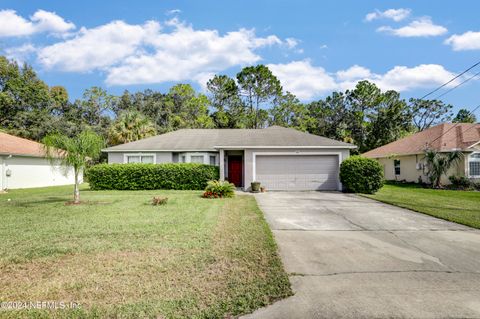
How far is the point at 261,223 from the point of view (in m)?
7.36

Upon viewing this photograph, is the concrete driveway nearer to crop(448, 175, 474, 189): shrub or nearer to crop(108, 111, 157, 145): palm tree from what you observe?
crop(448, 175, 474, 189): shrub

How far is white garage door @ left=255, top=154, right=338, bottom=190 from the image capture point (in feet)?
54.5

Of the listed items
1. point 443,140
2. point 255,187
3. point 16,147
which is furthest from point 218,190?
point 443,140

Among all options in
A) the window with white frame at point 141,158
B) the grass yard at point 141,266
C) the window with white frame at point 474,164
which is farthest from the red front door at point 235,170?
the window with white frame at point 474,164

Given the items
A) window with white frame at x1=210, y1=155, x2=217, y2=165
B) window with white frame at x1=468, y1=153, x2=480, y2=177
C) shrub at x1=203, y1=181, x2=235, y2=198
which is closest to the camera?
shrub at x1=203, y1=181, x2=235, y2=198

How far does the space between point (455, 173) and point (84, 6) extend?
75.8 ft

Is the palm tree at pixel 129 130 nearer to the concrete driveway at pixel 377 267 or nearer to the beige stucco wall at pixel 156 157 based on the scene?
the beige stucco wall at pixel 156 157

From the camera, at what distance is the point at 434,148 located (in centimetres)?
1881

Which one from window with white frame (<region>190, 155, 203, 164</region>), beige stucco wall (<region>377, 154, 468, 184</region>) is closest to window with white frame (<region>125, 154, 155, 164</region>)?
window with white frame (<region>190, 155, 203, 164</region>)

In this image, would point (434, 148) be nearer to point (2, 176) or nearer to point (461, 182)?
point (461, 182)

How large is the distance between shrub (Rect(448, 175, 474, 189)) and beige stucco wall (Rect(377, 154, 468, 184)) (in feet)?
1.40

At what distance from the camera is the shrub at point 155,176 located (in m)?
16.6

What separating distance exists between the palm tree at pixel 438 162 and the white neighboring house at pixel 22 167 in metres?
22.6

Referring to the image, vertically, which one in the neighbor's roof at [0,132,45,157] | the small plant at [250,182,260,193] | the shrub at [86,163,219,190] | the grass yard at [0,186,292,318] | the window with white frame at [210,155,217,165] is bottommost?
the grass yard at [0,186,292,318]
